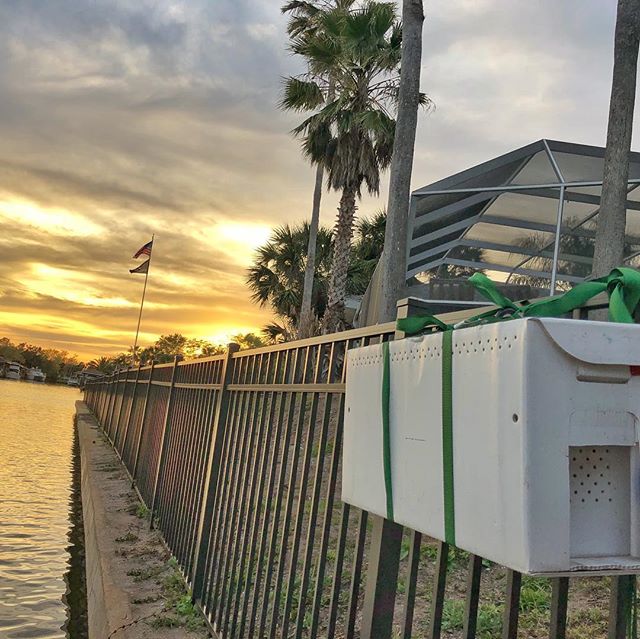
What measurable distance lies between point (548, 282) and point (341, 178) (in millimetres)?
6094

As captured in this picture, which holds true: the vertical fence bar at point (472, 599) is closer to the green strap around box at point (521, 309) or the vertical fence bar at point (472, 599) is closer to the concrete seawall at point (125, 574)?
the green strap around box at point (521, 309)

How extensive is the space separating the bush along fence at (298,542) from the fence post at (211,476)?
0.03 feet

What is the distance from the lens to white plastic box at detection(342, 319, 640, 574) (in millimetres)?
1144

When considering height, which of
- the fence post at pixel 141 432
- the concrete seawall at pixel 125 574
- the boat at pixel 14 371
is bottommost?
the concrete seawall at pixel 125 574

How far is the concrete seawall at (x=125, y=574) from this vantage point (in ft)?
12.7

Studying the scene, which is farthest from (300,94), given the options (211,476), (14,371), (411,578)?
(14,371)

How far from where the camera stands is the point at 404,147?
9.46 metres

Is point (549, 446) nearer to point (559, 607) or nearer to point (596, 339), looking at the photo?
point (596, 339)

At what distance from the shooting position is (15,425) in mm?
21453

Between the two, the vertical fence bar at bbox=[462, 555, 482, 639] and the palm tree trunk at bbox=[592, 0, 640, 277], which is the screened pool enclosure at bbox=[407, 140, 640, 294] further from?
the vertical fence bar at bbox=[462, 555, 482, 639]

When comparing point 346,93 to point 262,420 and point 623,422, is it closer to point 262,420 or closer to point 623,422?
point 262,420

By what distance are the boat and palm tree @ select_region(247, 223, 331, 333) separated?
5530 inches

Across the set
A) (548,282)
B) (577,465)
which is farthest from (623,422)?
(548,282)

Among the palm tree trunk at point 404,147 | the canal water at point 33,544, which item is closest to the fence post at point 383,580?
the canal water at point 33,544
